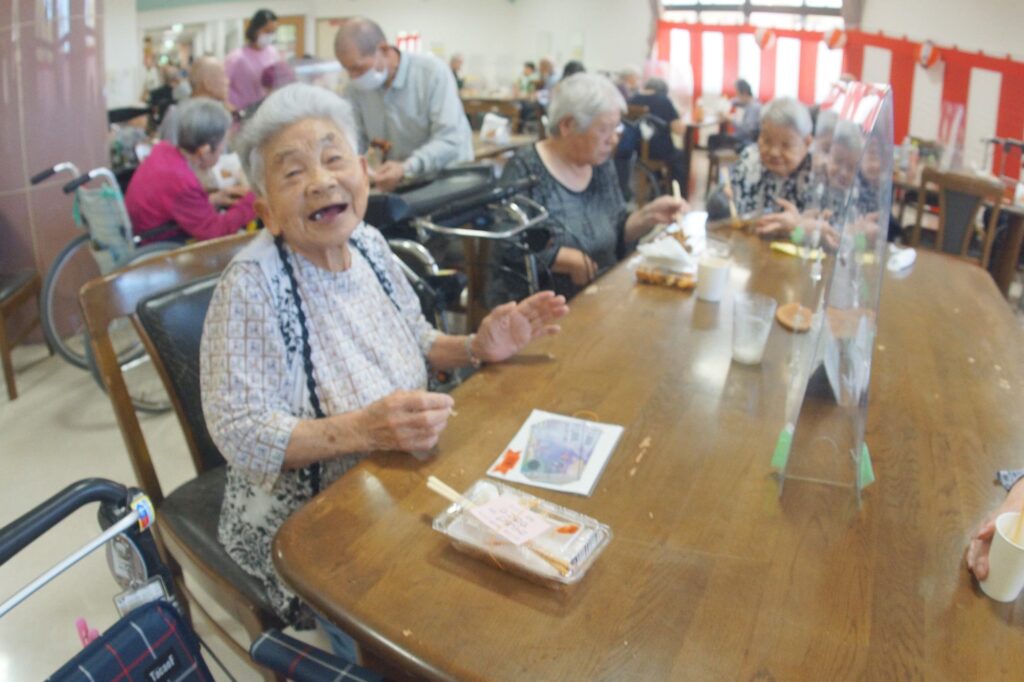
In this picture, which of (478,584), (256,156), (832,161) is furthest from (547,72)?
(478,584)

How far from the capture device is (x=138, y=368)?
11.3 ft

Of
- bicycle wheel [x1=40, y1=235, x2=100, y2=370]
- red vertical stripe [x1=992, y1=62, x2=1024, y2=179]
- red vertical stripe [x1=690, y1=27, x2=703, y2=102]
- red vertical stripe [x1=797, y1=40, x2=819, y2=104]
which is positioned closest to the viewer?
red vertical stripe [x1=992, y1=62, x2=1024, y2=179]

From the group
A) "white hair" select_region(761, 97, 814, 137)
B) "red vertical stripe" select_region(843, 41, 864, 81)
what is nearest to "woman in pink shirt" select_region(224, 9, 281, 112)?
"white hair" select_region(761, 97, 814, 137)

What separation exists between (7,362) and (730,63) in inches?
292

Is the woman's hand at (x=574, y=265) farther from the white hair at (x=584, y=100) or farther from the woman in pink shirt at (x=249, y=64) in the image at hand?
the woman in pink shirt at (x=249, y=64)

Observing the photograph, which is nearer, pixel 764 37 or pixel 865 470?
pixel 865 470

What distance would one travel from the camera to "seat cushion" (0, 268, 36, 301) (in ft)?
10.0

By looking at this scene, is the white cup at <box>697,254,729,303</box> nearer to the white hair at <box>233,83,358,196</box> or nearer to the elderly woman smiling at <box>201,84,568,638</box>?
the elderly woman smiling at <box>201,84,568,638</box>

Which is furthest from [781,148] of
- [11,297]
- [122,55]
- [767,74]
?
[767,74]

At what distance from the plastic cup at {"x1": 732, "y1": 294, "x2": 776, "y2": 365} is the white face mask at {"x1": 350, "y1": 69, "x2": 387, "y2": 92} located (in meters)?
2.41

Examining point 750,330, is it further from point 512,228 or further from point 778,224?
point 778,224

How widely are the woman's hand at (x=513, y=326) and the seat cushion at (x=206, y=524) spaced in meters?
0.64

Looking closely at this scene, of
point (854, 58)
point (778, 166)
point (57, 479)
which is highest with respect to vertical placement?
point (854, 58)

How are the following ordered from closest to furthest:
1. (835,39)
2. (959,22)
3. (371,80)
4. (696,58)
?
(959,22)
(371,80)
(835,39)
(696,58)
